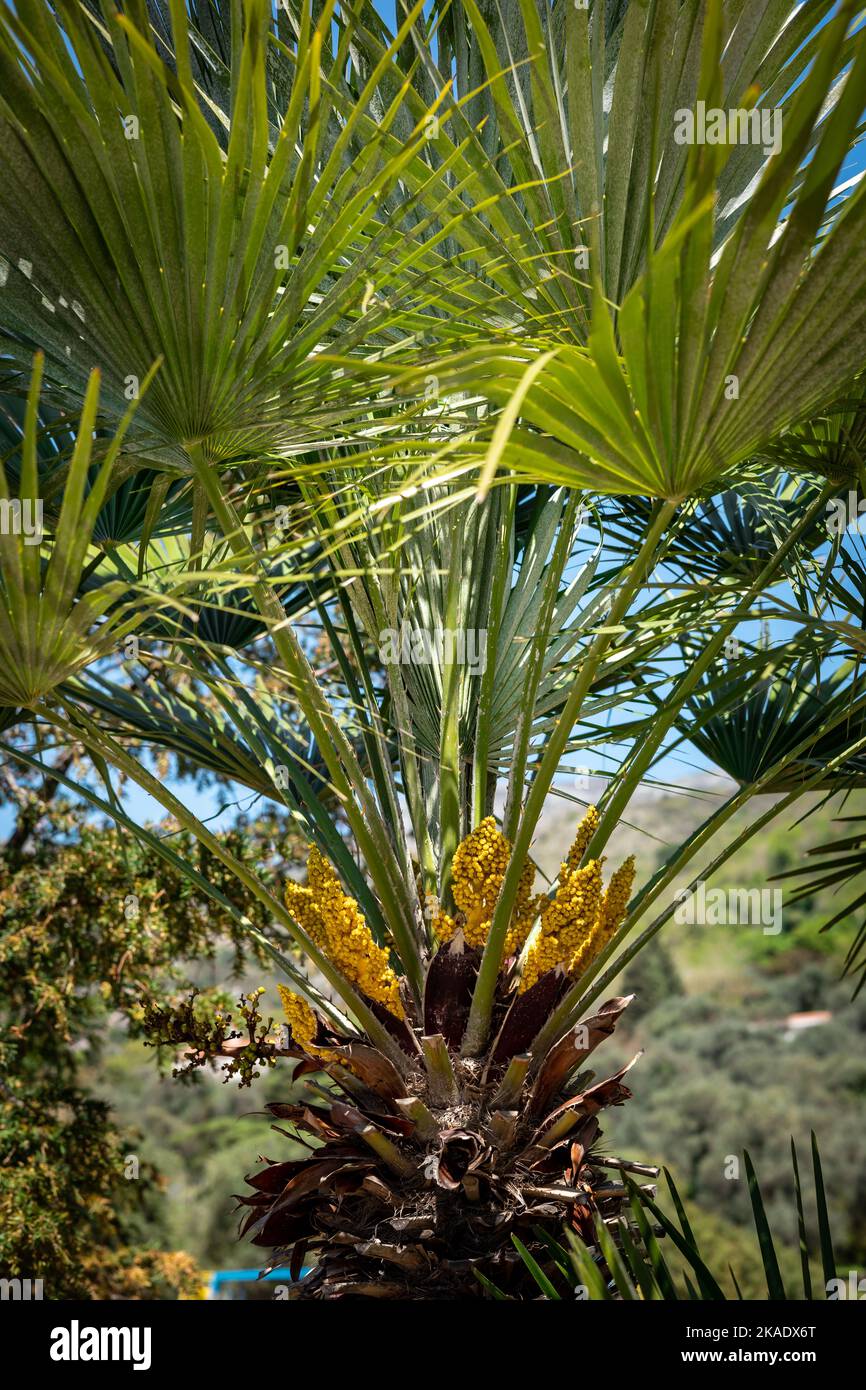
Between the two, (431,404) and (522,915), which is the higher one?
(431,404)

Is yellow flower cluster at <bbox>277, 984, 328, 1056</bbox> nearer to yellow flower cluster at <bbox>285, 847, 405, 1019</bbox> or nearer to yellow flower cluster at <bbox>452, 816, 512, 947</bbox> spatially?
yellow flower cluster at <bbox>285, 847, 405, 1019</bbox>

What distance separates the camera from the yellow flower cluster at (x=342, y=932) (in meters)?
1.67

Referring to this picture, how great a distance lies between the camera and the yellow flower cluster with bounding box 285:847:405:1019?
1673mm

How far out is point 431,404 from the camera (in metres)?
1.23

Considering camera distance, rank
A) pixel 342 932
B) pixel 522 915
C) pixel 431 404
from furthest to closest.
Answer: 1. pixel 522 915
2. pixel 342 932
3. pixel 431 404

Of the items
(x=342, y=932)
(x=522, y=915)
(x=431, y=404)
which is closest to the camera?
(x=431, y=404)

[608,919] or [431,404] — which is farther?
[608,919]

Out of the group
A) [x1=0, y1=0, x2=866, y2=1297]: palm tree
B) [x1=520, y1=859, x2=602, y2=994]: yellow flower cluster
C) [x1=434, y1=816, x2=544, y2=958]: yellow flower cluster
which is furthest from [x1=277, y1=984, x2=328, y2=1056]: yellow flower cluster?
[x1=520, y1=859, x2=602, y2=994]: yellow flower cluster

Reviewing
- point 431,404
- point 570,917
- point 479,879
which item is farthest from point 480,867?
point 431,404

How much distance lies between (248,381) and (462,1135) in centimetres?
113

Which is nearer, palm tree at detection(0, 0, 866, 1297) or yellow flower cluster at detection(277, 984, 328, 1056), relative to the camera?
palm tree at detection(0, 0, 866, 1297)

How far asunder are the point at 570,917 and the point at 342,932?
1.14 feet

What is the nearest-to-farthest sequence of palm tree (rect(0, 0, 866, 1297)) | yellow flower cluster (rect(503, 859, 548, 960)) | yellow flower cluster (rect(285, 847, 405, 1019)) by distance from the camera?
palm tree (rect(0, 0, 866, 1297))
yellow flower cluster (rect(285, 847, 405, 1019))
yellow flower cluster (rect(503, 859, 548, 960))

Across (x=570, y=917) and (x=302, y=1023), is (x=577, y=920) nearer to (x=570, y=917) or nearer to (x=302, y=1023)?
(x=570, y=917)
